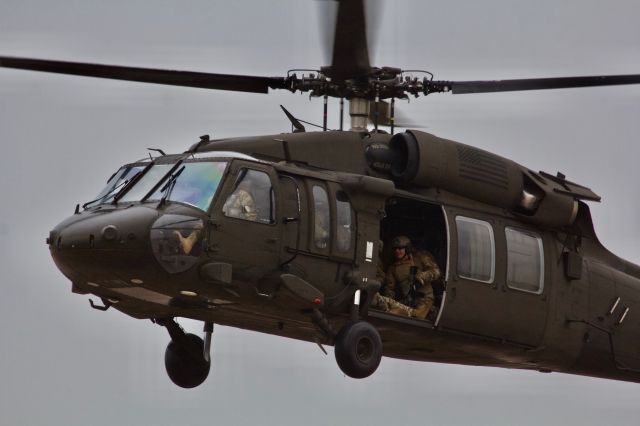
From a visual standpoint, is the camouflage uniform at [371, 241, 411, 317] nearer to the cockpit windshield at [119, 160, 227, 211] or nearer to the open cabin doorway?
the open cabin doorway

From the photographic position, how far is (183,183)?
14578 mm

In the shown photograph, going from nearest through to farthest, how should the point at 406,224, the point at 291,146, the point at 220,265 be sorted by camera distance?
the point at 220,265 < the point at 291,146 < the point at 406,224

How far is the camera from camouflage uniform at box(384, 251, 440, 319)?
15.7m

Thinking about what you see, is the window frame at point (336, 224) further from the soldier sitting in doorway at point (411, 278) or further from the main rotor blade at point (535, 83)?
the main rotor blade at point (535, 83)

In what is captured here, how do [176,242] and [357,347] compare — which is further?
[357,347]

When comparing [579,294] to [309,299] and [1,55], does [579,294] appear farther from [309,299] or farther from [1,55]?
[1,55]

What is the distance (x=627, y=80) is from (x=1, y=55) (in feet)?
18.7

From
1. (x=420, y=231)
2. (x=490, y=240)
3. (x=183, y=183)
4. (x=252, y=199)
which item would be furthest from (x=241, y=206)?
(x=490, y=240)

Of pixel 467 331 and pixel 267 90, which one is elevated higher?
pixel 267 90

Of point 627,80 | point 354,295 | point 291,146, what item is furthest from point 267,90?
point 627,80

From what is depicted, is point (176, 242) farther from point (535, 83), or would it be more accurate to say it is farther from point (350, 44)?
point (535, 83)

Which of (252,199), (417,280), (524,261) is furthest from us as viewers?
(524,261)

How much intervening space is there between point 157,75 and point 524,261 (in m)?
3.91

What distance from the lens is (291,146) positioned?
15.2 m
